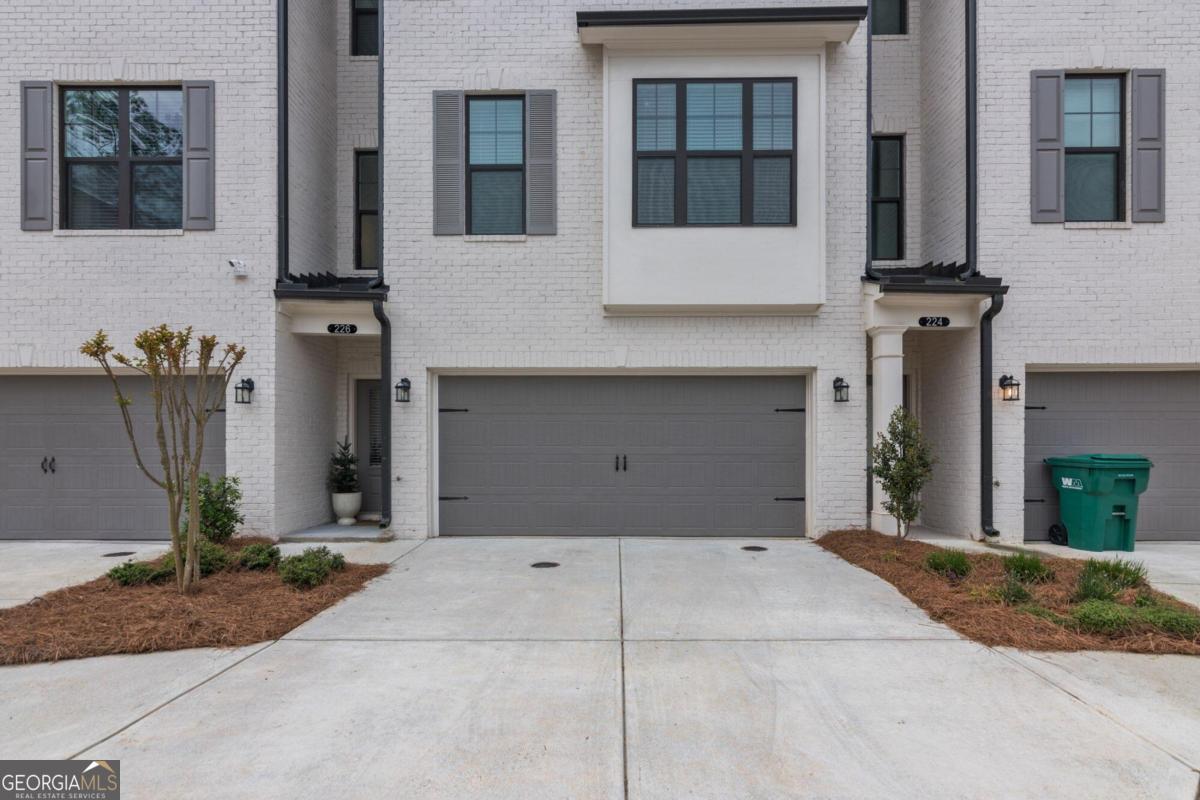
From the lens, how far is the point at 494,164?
834cm

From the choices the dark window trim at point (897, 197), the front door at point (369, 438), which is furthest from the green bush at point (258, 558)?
the dark window trim at point (897, 197)

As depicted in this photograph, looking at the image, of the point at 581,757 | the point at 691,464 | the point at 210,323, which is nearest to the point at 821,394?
the point at 691,464

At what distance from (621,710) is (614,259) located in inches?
224

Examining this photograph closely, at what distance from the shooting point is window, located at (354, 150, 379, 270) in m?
9.57

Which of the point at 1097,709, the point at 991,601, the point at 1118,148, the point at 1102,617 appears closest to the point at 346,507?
the point at 991,601

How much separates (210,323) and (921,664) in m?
8.49

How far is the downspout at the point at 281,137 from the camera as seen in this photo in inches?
310

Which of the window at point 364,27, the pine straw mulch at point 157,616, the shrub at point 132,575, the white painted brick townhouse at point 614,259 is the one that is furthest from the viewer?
the window at point 364,27

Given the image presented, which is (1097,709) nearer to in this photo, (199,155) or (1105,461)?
(1105,461)

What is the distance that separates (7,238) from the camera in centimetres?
781

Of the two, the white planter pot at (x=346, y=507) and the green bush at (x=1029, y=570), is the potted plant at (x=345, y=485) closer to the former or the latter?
the white planter pot at (x=346, y=507)

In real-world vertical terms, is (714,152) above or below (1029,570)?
above

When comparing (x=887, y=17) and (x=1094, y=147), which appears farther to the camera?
(x=887, y=17)

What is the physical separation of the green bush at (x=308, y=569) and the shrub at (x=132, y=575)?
1.11 m
